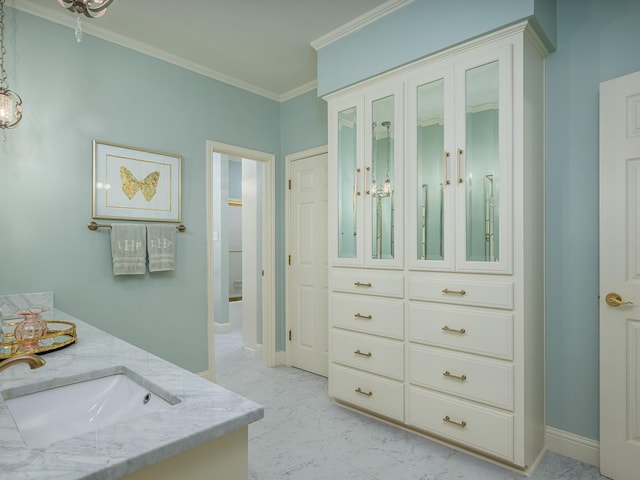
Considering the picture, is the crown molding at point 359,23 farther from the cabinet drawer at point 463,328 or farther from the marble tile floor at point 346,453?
the marble tile floor at point 346,453

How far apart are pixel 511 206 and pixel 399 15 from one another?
4.46 feet

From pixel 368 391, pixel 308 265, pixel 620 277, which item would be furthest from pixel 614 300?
pixel 308 265

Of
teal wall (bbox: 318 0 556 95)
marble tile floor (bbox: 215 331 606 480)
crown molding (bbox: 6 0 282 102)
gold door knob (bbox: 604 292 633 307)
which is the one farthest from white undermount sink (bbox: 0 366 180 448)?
crown molding (bbox: 6 0 282 102)

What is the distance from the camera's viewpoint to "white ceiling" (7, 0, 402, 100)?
7.63 feet

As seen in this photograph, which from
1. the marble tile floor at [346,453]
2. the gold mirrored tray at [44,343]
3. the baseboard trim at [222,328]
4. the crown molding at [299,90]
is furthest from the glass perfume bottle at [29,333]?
the baseboard trim at [222,328]

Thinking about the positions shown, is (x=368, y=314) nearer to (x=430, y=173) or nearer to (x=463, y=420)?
(x=463, y=420)

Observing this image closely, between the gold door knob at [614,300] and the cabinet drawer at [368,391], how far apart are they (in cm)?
121

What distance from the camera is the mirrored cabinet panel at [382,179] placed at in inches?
95.6

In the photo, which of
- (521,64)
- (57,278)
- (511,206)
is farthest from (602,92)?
(57,278)

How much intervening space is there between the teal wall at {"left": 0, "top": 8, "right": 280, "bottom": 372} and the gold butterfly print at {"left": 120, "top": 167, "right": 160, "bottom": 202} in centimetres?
21

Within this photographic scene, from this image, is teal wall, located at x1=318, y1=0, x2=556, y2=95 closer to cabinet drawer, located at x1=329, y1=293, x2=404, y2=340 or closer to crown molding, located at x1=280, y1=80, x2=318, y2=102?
crown molding, located at x1=280, y1=80, x2=318, y2=102

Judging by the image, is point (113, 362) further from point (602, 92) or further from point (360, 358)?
point (602, 92)

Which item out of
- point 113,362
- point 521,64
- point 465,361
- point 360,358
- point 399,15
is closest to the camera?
point 113,362

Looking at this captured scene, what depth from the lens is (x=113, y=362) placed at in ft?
3.87
